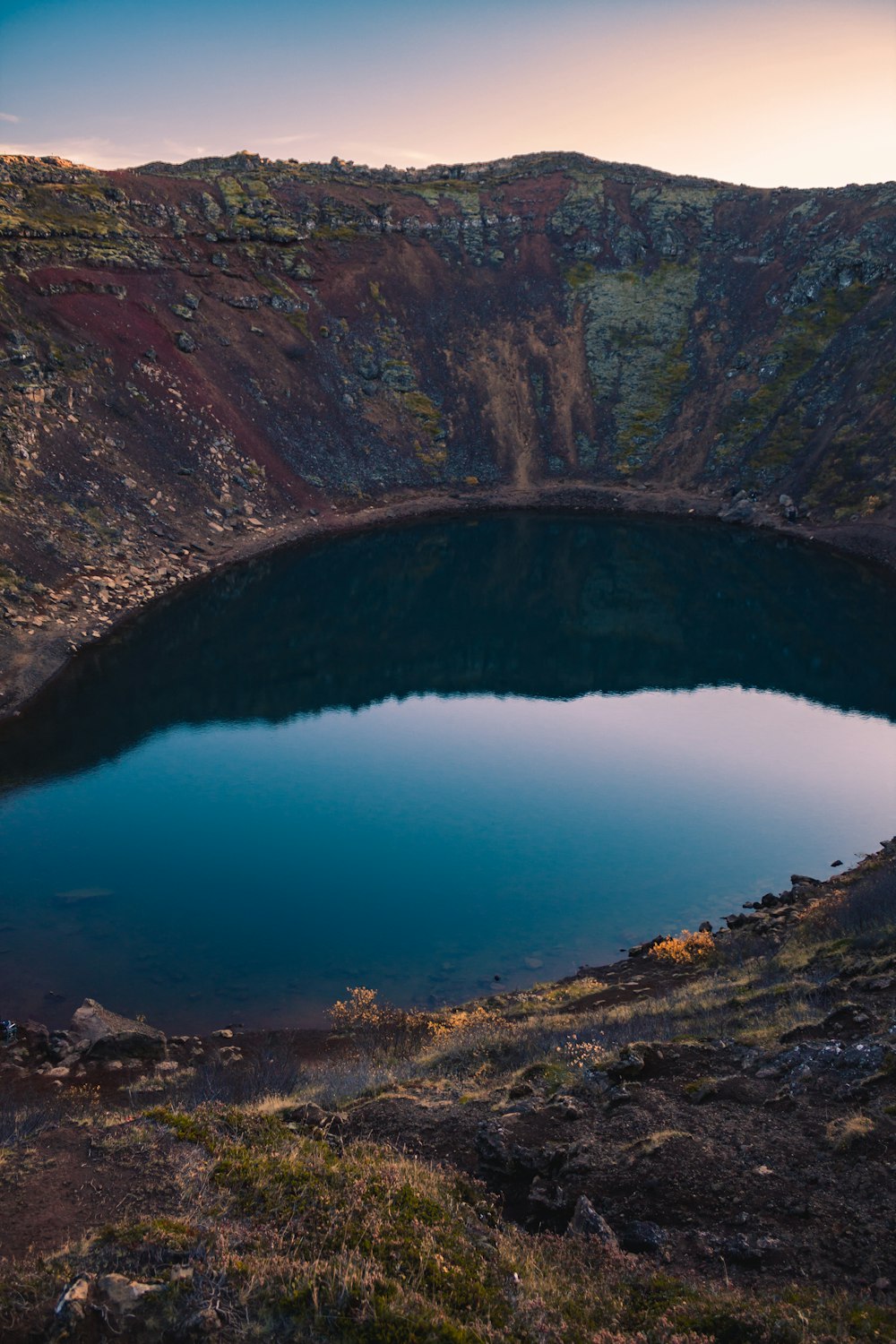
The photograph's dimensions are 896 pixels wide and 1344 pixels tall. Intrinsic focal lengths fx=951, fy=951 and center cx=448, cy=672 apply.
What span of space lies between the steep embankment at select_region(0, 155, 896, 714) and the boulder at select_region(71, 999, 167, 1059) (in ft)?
119

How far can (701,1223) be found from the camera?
1207cm

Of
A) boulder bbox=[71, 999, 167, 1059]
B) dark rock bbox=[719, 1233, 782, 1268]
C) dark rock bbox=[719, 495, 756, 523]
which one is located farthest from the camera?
dark rock bbox=[719, 495, 756, 523]

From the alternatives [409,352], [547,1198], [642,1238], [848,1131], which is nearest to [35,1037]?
[547,1198]

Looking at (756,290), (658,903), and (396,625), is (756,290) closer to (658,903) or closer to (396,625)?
(396,625)

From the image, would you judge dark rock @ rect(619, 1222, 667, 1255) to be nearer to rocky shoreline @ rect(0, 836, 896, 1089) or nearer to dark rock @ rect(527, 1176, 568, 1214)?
dark rock @ rect(527, 1176, 568, 1214)

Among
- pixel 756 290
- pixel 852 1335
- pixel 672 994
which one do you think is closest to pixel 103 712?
pixel 672 994

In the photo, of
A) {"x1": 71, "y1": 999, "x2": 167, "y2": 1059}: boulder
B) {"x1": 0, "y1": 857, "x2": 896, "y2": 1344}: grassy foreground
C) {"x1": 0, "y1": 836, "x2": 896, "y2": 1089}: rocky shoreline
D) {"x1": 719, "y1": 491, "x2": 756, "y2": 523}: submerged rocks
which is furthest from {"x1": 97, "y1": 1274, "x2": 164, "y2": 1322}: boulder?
{"x1": 719, "y1": 491, "x2": 756, "y2": 523}: submerged rocks

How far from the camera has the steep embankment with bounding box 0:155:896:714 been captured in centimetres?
7138

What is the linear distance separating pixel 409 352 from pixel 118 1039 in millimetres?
86255

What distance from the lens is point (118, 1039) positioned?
25.1 m

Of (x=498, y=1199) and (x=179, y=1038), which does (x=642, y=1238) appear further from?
(x=179, y=1038)

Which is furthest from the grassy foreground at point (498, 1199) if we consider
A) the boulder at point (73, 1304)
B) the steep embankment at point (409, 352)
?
the steep embankment at point (409, 352)

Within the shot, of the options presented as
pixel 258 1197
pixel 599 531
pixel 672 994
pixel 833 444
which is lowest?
pixel 672 994

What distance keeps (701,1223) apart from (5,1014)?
23.1 meters
